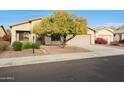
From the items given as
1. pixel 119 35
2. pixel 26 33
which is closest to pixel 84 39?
pixel 119 35

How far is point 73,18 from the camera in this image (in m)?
28.8

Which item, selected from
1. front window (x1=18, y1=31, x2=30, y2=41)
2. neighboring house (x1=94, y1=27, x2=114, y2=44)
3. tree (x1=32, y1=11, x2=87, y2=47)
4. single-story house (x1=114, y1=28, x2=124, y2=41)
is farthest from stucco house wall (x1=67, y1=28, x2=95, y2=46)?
tree (x1=32, y1=11, x2=87, y2=47)

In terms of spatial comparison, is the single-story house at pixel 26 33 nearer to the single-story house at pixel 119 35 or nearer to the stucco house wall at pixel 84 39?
the stucco house wall at pixel 84 39

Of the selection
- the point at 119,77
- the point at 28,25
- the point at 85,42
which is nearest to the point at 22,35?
the point at 28,25

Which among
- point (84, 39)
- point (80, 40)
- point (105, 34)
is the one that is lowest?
point (80, 40)

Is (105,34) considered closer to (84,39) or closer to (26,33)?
(84,39)

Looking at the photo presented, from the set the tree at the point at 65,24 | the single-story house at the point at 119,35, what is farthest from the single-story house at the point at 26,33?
the single-story house at the point at 119,35

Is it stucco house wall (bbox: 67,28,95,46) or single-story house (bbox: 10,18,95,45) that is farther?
stucco house wall (bbox: 67,28,95,46)

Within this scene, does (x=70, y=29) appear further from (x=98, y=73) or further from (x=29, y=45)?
(x=98, y=73)

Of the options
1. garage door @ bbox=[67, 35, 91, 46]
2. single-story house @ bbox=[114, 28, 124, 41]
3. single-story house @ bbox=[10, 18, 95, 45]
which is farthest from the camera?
single-story house @ bbox=[114, 28, 124, 41]

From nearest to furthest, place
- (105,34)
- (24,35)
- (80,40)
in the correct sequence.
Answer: (24,35)
(80,40)
(105,34)

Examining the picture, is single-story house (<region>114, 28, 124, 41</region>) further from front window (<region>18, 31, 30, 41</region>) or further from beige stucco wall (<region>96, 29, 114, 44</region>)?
front window (<region>18, 31, 30, 41</region>)

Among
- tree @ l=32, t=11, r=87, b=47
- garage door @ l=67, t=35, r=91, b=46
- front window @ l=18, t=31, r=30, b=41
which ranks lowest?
garage door @ l=67, t=35, r=91, b=46

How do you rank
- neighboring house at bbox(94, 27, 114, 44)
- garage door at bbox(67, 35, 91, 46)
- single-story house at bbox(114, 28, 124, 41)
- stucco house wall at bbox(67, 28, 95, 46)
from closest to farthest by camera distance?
garage door at bbox(67, 35, 91, 46) → stucco house wall at bbox(67, 28, 95, 46) → single-story house at bbox(114, 28, 124, 41) → neighboring house at bbox(94, 27, 114, 44)
